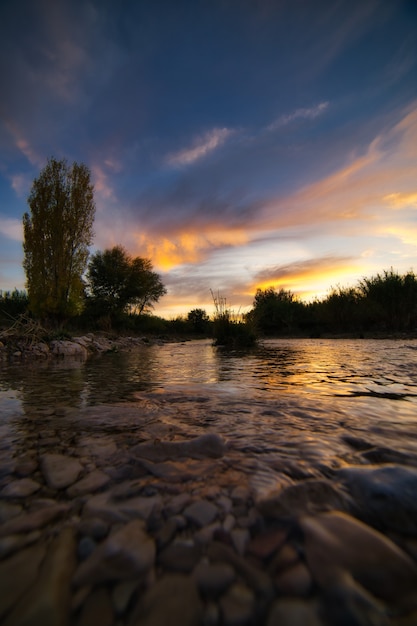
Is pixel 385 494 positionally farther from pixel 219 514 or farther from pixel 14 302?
pixel 14 302

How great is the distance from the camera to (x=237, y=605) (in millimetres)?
473

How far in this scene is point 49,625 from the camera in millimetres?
445

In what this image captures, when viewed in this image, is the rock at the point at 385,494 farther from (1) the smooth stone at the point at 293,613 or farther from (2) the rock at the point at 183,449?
(2) the rock at the point at 183,449

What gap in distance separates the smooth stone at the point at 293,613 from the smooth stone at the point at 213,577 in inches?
3.6

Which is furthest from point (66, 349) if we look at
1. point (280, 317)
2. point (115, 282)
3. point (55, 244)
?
point (115, 282)

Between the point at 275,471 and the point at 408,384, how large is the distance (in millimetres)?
1983

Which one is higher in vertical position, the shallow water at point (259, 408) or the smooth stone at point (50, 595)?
the shallow water at point (259, 408)

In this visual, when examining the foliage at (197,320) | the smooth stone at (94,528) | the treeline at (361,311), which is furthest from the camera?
the foliage at (197,320)

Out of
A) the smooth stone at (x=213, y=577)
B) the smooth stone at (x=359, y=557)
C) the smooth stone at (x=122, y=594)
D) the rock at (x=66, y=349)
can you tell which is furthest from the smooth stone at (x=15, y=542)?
the rock at (x=66, y=349)

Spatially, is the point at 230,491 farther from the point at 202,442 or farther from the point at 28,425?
the point at 28,425

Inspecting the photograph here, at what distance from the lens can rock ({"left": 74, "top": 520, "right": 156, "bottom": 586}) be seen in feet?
1.76

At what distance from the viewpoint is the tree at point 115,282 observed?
1083 inches

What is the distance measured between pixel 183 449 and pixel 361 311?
57.8 feet

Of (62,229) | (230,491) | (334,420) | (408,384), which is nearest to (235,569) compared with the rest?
(230,491)
